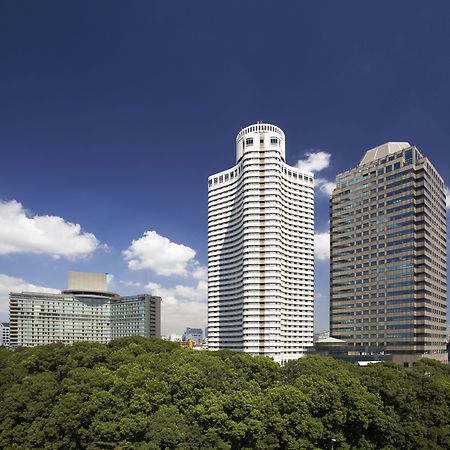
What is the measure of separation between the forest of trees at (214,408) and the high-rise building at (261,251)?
7941cm

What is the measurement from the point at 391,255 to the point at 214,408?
11376 cm

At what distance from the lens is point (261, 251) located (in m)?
140

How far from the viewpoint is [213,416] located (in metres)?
44.1

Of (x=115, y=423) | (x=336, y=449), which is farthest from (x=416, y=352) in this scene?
(x=115, y=423)

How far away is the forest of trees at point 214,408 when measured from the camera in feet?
144

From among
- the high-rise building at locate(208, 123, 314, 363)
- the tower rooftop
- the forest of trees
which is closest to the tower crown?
the high-rise building at locate(208, 123, 314, 363)

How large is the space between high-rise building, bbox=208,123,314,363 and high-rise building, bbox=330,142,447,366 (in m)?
14.0

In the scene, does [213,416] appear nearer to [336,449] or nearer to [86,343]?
[336,449]

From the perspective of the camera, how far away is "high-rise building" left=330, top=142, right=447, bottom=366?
132 meters

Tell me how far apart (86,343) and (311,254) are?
118579 mm

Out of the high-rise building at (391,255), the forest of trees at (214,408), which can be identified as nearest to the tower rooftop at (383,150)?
the high-rise building at (391,255)

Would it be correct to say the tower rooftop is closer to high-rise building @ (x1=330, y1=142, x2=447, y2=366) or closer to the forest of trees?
high-rise building @ (x1=330, y1=142, x2=447, y2=366)

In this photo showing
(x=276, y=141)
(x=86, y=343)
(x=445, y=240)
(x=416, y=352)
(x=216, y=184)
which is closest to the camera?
(x=86, y=343)

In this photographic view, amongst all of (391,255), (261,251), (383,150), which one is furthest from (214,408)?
(383,150)
